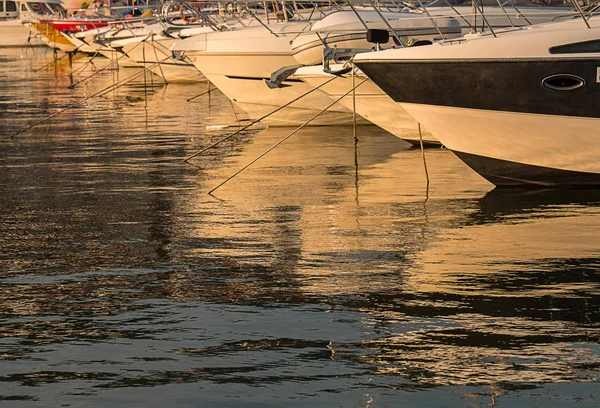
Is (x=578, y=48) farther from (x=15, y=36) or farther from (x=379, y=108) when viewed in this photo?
(x=15, y=36)

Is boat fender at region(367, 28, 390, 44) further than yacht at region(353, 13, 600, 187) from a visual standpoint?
Yes

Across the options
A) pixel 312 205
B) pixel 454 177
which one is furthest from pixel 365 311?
pixel 454 177

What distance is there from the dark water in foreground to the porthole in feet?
3.64

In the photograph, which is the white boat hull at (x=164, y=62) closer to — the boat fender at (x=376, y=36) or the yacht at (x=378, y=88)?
the yacht at (x=378, y=88)

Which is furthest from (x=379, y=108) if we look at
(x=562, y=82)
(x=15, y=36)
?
(x=15, y=36)

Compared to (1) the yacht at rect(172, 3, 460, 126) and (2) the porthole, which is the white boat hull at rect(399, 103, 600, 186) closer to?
(2) the porthole

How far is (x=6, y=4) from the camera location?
72.8 metres

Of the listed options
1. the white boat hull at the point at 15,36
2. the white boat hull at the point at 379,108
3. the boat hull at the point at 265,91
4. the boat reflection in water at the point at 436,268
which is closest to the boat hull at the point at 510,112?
the boat reflection in water at the point at 436,268

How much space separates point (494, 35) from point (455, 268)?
351cm

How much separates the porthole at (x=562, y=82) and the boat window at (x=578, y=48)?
23cm

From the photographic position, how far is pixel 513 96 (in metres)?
11.3

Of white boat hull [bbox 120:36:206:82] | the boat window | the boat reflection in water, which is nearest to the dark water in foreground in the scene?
the boat reflection in water

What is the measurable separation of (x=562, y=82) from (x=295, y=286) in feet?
12.9

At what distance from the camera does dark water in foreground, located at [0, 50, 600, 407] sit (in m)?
6.29
